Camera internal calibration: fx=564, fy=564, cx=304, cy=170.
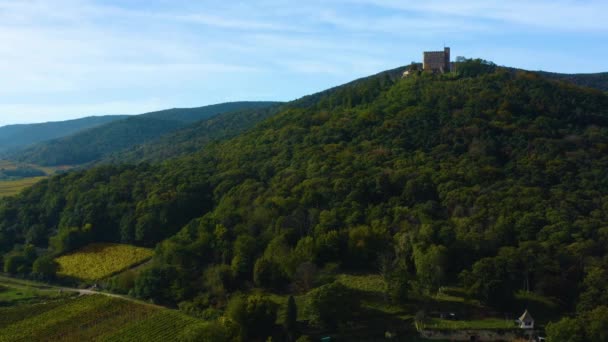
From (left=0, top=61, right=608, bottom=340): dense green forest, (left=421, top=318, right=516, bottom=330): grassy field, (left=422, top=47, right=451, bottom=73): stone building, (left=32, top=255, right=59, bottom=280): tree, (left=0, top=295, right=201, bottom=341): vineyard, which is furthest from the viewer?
(left=422, top=47, right=451, bottom=73): stone building

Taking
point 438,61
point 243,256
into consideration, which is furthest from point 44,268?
Answer: point 438,61

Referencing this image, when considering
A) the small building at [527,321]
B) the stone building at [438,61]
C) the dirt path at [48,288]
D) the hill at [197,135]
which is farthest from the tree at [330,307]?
the hill at [197,135]

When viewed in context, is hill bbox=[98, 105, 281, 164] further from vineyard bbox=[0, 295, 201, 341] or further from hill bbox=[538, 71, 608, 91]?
vineyard bbox=[0, 295, 201, 341]

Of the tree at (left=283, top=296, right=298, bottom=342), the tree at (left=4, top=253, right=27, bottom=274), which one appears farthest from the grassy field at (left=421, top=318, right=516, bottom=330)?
the tree at (left=4, top=253, right=27, bottom=274)

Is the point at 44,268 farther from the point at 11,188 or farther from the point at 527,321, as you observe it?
the point at 11,188

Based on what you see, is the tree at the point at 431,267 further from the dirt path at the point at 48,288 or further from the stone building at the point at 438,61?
the stone building at the point at 438,61

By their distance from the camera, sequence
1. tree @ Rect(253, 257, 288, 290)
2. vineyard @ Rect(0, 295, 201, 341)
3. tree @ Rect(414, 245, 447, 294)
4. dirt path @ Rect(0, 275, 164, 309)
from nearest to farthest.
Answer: vineyard @ Rect(0, 295, 201, 341), tree @ Rect(414, 245, 447, 294), tree @ Rect(253, 257, 288, 290), dirt path @ Rect(0, 275, 164, 309)
